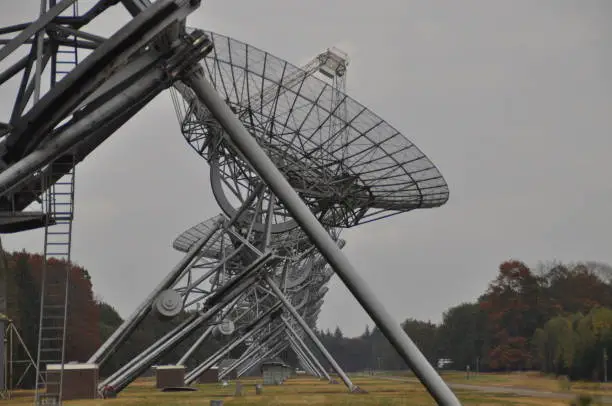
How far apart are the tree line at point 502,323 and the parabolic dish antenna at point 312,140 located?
89.9 ft

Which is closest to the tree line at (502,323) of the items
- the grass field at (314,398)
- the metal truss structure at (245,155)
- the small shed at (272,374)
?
the small shed at (272,374)

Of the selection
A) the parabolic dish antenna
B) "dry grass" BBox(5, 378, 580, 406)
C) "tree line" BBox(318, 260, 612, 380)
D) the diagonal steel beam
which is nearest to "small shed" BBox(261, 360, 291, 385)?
"tree line" BBox(318, 260, 612, 380)

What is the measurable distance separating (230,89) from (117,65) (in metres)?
24.6

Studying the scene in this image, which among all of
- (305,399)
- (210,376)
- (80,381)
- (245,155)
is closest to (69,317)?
(210,376)

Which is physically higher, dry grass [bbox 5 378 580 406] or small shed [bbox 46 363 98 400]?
small shed [bbox 46 363 98 400]

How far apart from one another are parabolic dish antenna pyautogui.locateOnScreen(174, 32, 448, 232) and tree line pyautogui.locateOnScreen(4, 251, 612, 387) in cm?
2740

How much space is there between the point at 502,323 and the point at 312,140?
8629 centimetres

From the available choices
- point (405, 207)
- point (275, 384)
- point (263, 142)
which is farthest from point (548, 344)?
point (263, 142)

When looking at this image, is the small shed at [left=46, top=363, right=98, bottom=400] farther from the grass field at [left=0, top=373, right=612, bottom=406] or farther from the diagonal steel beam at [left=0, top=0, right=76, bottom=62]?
the diagonal steel beam at [left=0, top=0, right=76, bottom=62]

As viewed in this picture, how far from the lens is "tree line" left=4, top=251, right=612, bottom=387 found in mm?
73562

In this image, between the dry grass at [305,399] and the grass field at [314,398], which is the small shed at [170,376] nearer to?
the grass field at [314,398]

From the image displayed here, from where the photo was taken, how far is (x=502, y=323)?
12062 centimetres

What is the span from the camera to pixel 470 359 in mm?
137125

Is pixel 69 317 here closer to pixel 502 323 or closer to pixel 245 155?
pixel 502 323
